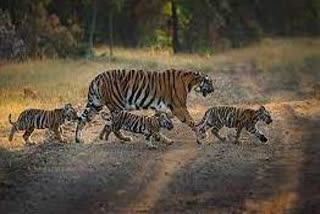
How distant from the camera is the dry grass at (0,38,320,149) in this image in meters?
20.0

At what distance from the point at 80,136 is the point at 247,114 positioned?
287cm

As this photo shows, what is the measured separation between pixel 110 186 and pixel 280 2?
38339 millimetres

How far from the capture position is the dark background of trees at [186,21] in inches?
1578

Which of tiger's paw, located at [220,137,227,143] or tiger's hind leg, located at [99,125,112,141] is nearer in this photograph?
tiger's paw, located at [220,137,227,143]

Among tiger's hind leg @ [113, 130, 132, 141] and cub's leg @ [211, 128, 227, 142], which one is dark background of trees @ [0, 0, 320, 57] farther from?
cub's leg @ [211, 128, 227, 142]

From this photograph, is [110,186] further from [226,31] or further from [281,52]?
[226,31]

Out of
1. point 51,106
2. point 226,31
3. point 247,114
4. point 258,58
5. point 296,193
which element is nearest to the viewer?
point 296,193

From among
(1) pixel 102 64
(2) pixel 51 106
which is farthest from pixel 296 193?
(1) pixel 102 64

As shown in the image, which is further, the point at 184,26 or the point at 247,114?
the point at 184,26

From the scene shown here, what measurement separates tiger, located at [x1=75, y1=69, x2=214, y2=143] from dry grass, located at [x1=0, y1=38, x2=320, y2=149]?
5.89ft

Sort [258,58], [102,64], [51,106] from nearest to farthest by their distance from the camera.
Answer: [51,106]
[102,64]
[258,58]

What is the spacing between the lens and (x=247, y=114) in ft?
46.3

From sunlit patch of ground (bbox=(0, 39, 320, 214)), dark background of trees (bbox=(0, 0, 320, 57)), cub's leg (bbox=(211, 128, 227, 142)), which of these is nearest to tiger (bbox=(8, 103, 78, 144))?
sunlit patch of ground (bbox=(0, 39, 320, 214))

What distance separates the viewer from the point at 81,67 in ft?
95.0
